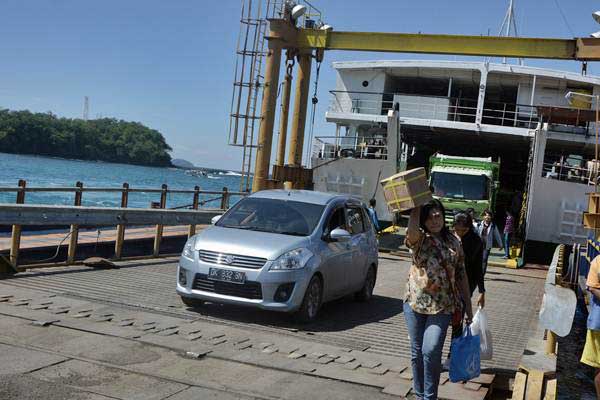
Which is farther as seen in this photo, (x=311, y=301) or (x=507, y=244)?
(x=507, y=244)

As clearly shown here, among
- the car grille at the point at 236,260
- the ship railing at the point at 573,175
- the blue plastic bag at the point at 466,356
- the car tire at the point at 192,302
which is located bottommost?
the car tire at the point at 192,302

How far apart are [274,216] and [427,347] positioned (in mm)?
5121

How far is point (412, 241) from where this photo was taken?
19.1 feet

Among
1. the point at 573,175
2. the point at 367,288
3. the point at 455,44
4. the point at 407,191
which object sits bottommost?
the point at 367,288

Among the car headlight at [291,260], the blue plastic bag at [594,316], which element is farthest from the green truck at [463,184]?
the blue plastic bag at [594,316]

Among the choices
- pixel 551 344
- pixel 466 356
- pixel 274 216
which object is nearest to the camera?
pixel 466 356

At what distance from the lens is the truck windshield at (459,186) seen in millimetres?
25312

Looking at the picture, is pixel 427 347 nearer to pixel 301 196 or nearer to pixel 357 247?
pixel 357 247

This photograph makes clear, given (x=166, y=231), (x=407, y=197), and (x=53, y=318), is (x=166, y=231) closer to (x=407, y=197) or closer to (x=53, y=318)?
(x=53, y=318)

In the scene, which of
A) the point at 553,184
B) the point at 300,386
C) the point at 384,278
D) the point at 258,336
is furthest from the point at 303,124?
the point at 300,386

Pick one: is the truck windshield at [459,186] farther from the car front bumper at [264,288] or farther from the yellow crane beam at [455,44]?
the car front bumper at [264,288]

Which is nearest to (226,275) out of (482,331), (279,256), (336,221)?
(279,256)

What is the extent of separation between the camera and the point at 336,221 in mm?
10883

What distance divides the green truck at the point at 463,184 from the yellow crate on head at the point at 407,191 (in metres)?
19.2
